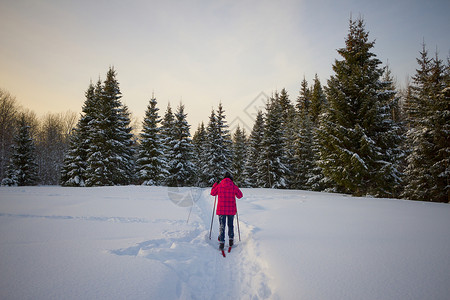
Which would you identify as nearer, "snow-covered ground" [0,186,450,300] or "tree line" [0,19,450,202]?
"snow-covered ground" [0,186,450,300]

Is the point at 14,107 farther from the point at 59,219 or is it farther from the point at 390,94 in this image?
the point at 390,94

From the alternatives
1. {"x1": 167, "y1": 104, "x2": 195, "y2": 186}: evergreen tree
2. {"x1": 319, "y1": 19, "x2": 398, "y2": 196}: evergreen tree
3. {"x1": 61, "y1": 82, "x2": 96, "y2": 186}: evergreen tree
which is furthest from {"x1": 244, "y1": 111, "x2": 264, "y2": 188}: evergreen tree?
{"x1": 61, "y1": 82, "x2": 96, "y2": 186}: evergreen tree

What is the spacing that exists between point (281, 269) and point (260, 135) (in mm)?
24603

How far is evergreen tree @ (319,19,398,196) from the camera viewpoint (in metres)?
11.2

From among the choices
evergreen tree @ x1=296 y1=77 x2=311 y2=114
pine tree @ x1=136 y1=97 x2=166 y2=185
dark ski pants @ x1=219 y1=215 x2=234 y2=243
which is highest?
evergreen tree @ x1=296 y1=77 x2=311 y2=114

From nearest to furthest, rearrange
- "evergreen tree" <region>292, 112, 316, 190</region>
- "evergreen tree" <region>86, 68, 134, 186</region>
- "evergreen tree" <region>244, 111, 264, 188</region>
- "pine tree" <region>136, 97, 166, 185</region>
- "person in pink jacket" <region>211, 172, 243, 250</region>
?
1. "person in pink jacket" <region>211, 172, 243, 250</region>
2. "evergreen tree" <region>86, 68, 134, 186</region>
3. "pine tree" <region>136, 97, 166, 185</region>
4. "evergreen tree" <region>292, 112, 316, 190</region>
5. "evergreen tree" <region>244, 111, 264, 188</region>

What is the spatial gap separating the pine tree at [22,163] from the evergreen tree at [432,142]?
128 feet

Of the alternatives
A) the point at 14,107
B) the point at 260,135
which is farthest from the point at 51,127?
the point at 260,135

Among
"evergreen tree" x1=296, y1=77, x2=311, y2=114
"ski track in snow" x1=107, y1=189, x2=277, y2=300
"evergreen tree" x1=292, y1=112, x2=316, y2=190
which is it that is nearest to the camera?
"ski track in snow" x1=107, y1=189, x2=277, y2=300

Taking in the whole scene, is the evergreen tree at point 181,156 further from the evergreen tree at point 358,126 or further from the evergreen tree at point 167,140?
the evergreen tree at point 358,126

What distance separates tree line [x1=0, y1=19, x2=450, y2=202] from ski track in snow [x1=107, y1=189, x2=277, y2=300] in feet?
32.9

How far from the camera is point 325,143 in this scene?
12773 millimetres

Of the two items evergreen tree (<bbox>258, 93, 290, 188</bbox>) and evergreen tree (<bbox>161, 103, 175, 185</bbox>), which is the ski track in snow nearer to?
evergreen tree (<bbox>161, 103, 175, 185</bbox>)

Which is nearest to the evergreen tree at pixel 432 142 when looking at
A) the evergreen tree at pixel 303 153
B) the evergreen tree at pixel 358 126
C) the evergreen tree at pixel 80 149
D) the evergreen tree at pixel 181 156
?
the evergreen tree at pixel 358 126
